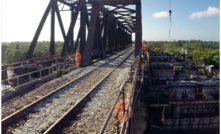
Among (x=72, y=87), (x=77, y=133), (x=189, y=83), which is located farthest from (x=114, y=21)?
(x=77, y=133)

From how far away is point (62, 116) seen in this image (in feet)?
16.5

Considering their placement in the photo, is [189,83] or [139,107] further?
[189,83]

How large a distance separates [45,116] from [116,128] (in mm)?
2157

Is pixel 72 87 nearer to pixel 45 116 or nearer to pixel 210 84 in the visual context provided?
pixel 45 116

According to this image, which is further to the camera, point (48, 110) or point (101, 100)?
point (101, 100)

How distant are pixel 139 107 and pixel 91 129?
5.34 m

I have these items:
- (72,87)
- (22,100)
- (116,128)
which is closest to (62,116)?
(116,128)

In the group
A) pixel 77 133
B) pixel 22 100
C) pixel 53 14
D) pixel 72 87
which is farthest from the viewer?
pixel 53 14

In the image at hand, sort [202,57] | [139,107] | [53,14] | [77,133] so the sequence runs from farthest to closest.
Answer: [202,57] < [53,14] < [139,107] < [77,133]

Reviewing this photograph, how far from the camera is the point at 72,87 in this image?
815 cm

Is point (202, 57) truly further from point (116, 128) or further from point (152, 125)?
point (116, 128)

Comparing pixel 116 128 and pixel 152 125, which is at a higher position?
pixel 116 128

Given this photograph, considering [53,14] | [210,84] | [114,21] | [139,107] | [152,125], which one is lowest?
[152,125]

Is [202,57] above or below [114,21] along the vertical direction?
below
